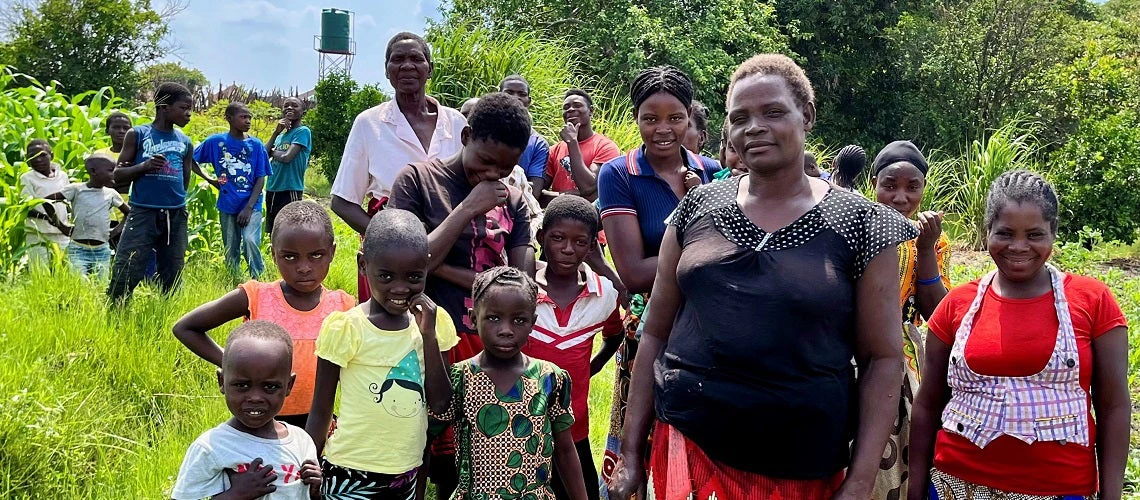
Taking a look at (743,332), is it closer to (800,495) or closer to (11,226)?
(800,495)

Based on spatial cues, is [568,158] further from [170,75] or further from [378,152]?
[170,75]

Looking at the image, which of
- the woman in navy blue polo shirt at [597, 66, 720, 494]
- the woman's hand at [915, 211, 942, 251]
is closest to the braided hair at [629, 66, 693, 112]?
the woman in navy blue polo shirt at [597, 66, 720, 494]

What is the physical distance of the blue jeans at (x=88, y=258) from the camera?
734cm

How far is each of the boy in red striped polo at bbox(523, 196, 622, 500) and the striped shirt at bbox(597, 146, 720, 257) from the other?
0.28 meters

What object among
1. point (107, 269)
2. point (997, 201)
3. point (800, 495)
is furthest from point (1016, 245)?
point (107, 269)

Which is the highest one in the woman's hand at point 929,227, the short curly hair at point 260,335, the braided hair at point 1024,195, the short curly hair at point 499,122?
the short curly hair at point 499,122

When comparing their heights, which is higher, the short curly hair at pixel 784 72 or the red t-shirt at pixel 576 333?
the short curly hair at pixel 784 72

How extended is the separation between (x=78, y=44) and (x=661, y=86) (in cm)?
2082

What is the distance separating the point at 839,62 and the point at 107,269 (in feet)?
52.2

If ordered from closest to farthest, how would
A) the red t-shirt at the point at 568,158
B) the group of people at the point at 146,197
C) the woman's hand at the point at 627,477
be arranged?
the woman's hand at the point at 627,477 < the red t-shirt at the point at 568,158 < the group of people at the point at 146,197

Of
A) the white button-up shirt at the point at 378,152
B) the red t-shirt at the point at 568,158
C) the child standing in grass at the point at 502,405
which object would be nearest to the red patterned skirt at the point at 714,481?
the child standing in grass at the point at 502,405

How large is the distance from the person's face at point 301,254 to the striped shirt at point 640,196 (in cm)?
102

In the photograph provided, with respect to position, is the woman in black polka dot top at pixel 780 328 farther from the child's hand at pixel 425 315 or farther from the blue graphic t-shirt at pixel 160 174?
the blue graphic t-shirt at pixel 160 174

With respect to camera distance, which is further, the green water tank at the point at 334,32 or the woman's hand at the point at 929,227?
the green water tank at the point at 334,32
